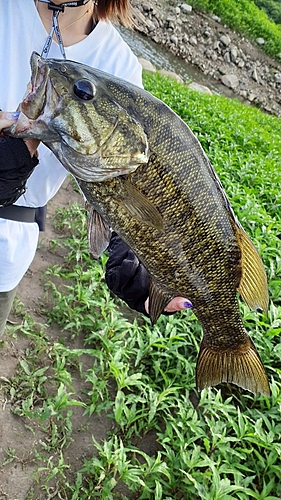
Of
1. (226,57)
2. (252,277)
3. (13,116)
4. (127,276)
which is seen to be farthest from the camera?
(226,57)

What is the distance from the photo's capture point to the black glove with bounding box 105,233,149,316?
6.97ft

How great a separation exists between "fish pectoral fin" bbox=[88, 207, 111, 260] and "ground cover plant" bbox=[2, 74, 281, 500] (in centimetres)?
145

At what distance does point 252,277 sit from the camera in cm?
190

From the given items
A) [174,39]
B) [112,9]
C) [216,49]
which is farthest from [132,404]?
[216,49]

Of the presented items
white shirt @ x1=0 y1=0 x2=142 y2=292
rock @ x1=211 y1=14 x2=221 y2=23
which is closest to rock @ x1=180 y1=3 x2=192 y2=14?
rock @ x1=211 y1=14 x2=221 y2=23

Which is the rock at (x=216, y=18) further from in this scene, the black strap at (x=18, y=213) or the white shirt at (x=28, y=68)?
the black strap at (x=18, y=213)

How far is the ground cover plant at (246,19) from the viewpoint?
2216cm

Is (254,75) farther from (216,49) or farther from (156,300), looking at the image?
(156,300)

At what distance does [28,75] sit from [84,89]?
0.39 meters

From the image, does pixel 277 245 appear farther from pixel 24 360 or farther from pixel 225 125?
pixel 225 125

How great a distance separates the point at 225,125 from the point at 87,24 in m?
7.51

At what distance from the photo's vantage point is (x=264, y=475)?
297cm

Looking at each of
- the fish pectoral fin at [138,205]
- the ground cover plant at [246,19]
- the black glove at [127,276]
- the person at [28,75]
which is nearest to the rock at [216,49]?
the ground cover plant at [246,19]

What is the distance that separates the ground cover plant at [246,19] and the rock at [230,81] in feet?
12.7
